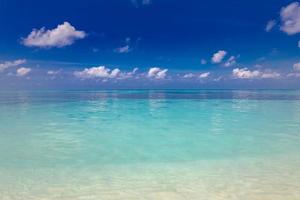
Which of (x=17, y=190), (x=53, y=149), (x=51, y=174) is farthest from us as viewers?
(x=53, y=149)

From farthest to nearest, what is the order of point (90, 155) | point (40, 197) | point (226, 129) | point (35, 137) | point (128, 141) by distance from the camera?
point (226, 129), point (35, 137), point (128, 141), point (90, 155), point (40, 197)

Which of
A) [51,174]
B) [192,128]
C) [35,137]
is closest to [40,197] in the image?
[51,174]

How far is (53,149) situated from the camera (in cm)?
836

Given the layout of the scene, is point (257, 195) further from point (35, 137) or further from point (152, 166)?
point (35, 137)

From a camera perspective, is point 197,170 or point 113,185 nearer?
point 113,185

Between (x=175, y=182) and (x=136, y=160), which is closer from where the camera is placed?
(x=175, y=182)

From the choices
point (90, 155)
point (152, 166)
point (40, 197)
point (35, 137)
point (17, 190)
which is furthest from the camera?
point (35, 137)

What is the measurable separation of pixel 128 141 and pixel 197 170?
3.88 metres

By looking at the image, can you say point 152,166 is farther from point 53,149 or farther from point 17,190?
point 53,149

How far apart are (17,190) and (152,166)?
291cm

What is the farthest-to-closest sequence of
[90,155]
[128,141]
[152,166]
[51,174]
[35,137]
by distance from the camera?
[35,137]
[128,141]
[90,155]
[152,166]
[51,174]

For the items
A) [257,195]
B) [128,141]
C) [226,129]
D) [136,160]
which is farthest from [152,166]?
[226,129]

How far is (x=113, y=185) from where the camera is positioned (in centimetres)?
533

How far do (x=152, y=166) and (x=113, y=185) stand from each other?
150cm
